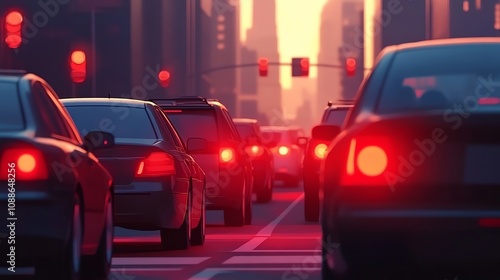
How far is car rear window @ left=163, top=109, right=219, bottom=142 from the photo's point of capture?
67.1ft

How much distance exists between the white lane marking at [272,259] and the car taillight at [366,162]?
5.10 metres

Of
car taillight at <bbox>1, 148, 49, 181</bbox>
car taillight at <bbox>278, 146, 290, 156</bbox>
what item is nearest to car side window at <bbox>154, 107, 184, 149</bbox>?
car taillight at <bbox>1, 148, 49, 181</bbox>

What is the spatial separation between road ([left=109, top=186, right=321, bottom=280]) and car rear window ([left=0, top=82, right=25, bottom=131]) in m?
2.45

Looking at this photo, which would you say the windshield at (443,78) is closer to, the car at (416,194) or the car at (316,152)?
the car at (416,194)

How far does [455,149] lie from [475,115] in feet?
0.75

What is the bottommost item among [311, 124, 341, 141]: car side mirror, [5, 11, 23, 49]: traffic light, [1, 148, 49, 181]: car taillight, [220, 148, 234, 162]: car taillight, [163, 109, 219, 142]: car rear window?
[220, 148, 234, 162]: car taillight

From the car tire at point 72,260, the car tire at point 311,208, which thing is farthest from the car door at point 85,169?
the car tire at point 311,208

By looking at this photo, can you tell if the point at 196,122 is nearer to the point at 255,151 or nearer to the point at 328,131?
the point at 328,131

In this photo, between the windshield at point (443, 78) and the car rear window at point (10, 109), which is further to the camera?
the car rear window at point (10, 109)

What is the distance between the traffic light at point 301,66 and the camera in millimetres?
76688

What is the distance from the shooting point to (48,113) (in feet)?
32.8

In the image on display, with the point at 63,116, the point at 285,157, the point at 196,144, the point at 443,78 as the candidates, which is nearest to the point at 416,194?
the point at 443,78

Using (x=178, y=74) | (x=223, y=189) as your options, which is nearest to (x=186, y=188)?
(x=223, y=189)

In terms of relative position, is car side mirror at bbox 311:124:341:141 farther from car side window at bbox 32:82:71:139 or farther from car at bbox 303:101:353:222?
car at bbox 303:101:353:222
